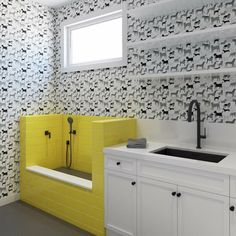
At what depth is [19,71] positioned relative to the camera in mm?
3264

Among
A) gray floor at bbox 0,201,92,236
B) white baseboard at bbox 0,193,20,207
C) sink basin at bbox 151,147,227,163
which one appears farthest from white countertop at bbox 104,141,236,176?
white baseboard at bbox 0,193,20,207

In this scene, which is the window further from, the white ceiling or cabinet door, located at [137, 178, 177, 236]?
cabinet door, located at [137, 178, 177, 236]

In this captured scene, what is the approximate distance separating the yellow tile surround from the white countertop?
7.9 inches

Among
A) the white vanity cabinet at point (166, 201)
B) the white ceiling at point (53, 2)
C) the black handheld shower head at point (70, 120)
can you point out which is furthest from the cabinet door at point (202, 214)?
the white ceiling at point (53, 2)

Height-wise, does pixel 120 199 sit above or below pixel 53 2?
below

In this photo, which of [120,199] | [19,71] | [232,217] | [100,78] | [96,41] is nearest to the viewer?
[232,217]

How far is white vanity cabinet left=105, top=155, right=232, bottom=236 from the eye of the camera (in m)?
1.70

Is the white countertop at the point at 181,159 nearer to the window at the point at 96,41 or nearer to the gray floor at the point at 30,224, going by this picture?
the gray floor at the point at 30,224

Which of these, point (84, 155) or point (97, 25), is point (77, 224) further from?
point (97, 25)

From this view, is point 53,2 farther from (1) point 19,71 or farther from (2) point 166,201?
(2) point 166,201

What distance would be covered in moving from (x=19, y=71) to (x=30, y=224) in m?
1.89

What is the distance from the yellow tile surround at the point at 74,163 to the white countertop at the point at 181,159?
201 mm

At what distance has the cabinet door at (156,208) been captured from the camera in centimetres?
193

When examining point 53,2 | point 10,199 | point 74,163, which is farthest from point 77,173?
point 53,2
